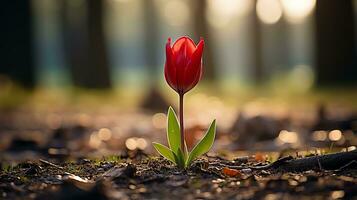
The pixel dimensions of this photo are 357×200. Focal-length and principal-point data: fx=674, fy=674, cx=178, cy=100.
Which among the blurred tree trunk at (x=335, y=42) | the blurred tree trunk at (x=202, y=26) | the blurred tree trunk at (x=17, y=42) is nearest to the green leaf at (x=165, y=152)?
the blurred tree trunk at (x=335, y=42)

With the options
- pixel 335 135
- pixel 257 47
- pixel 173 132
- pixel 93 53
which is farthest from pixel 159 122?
pixel 257 47

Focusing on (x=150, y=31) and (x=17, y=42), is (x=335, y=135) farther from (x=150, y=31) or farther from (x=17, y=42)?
(x=150, y=31)

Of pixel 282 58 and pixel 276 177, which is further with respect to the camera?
pixel 282 58

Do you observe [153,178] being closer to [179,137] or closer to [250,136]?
[179,137]

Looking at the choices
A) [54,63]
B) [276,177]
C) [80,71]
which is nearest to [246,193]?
[276,177]

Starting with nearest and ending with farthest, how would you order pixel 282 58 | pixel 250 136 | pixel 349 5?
pixel 250 136
pixel 349 5
pixel 282 58

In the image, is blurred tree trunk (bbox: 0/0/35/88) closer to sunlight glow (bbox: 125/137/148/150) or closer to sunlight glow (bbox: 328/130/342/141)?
sunlight glow (bbox: 125/137/148/150)
